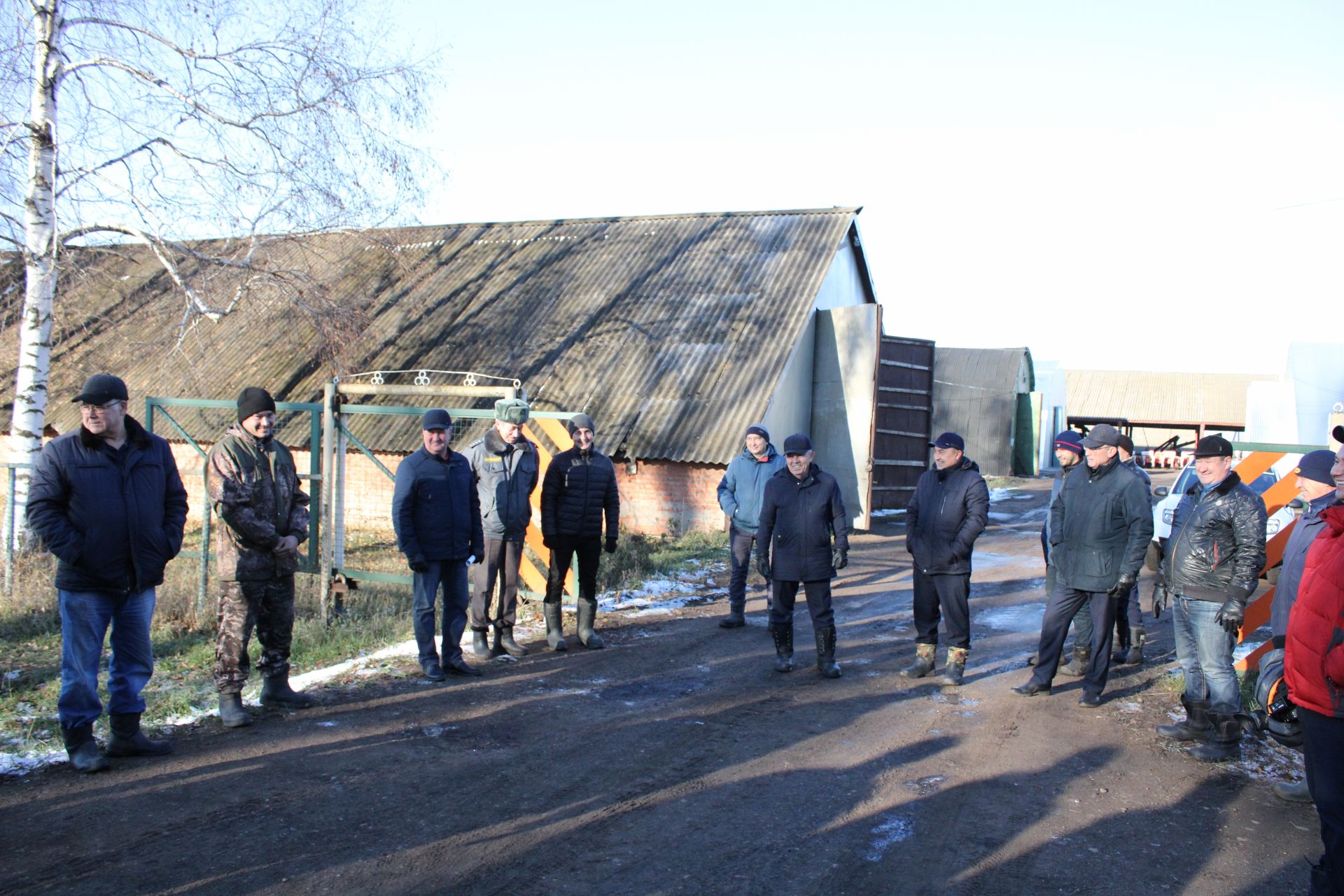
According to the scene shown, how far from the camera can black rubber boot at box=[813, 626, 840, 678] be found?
6.71 meters

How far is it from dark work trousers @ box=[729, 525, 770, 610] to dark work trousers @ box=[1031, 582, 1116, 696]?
2747 mm

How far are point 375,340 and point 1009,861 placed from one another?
1622 centimetres

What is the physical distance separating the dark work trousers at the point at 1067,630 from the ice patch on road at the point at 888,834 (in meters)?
2.60

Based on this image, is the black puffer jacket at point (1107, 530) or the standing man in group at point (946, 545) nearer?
the black puffer jacket at point (1107, 530)

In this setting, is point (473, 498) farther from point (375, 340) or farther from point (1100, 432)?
point (375, 340)

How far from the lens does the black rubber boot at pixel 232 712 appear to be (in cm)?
531

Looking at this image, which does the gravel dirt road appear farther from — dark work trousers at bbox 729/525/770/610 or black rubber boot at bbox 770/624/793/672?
dark work trousers at bbox 729/525/770/610

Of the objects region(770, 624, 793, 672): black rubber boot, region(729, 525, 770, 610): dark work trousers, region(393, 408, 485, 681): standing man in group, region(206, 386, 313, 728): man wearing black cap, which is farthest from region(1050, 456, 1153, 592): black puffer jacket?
region(206, 386, 313, 728): man wearing black cap

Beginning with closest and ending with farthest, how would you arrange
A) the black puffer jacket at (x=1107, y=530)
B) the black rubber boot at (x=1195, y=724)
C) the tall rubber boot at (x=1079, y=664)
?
the black rubber boot at (x=1195, y=724) → the black puffer jacket at (x=1107, y=530) → the tall rubber boot at (x=1079, y=664)

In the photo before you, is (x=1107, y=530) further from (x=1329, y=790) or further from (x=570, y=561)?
(x=570, y=561)

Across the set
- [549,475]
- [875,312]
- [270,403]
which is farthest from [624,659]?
[875,312]

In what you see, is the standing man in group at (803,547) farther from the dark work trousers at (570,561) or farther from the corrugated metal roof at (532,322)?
the corrugated metal roof at (532,322)

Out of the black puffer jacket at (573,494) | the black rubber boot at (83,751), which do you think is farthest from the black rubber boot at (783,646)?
the black rubber boot at (83,751)

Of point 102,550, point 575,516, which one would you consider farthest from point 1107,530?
point 102,550
